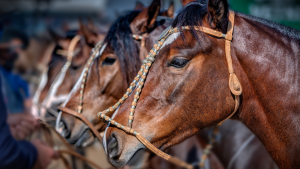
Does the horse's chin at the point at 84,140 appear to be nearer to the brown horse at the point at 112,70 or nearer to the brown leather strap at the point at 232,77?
the brown horse at the point at 112,70

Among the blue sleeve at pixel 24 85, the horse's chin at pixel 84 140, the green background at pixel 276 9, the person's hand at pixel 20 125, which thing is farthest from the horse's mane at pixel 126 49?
the blue sleeve at pixel 24 85

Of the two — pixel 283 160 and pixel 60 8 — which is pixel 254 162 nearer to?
pixel 283 160

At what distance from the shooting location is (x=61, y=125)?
1917 mm

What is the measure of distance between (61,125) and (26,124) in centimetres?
48

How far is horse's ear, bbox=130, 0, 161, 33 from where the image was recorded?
1.80 metres

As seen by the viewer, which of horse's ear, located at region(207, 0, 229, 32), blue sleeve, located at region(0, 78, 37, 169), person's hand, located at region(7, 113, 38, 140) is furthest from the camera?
person's hand, located at region(7, 113, 38, 140)

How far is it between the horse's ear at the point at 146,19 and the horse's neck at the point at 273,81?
80 cm

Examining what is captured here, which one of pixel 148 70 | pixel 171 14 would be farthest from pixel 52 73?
pixel 148 70

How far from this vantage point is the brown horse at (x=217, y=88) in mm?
1160

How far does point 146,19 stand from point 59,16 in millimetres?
11238

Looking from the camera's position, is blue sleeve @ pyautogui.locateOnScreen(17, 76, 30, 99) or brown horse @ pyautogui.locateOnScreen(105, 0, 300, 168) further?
blue sleeve @ pyautogui.locateOnScreen(17, 76, 30, 99)

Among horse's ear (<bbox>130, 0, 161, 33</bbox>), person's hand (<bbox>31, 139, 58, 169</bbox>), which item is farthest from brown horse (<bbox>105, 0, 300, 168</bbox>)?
person's hand (<bbox>31, 139, 58, 169</bbox>)

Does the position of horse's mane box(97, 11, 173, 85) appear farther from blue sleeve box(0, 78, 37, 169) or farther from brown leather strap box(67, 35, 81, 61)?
brown leather strap box(67, 35, 81, 61)

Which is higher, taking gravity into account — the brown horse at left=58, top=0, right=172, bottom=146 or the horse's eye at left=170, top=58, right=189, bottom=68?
the horse's eye at left=170, top=58, right=189, bottom=68
